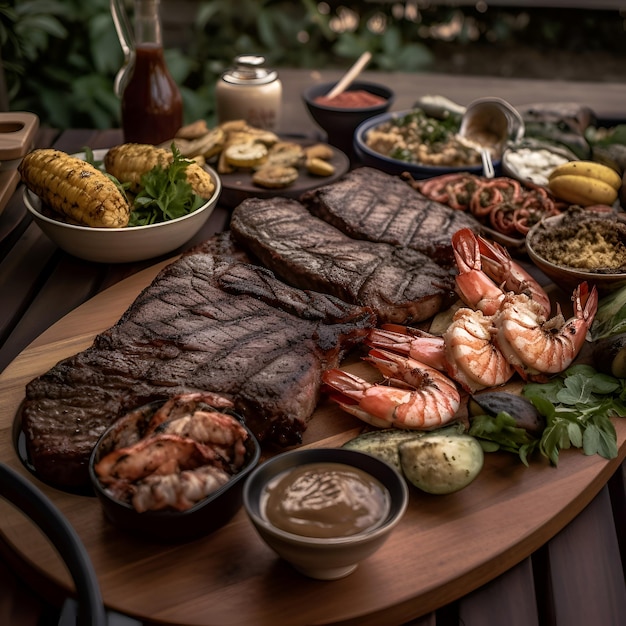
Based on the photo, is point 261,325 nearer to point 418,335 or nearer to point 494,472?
point 418,335

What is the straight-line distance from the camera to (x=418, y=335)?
3182 millimetres

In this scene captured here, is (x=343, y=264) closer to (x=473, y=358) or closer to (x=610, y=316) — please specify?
(x=473, y=358)

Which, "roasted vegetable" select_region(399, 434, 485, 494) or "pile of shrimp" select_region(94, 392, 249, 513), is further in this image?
"roasted vegetable" select_region(399, 434, 485, 494)

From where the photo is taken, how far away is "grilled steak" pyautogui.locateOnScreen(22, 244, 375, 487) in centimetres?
254

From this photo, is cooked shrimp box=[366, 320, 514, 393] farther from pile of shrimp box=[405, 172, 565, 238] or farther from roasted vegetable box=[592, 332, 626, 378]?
pile of shrimp box=[405, 172, 565, 238]

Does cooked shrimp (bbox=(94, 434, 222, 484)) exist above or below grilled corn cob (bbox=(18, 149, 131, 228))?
below

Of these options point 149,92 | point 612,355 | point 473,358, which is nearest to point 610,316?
point 612,355

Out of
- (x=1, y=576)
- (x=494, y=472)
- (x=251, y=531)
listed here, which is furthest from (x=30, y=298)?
(x=494, y=472)

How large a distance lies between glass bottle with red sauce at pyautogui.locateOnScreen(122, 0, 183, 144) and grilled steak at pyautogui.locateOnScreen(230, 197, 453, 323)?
112 centimetres

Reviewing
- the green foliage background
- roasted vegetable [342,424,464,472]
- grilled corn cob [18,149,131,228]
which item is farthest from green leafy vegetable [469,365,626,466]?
the green foliage background

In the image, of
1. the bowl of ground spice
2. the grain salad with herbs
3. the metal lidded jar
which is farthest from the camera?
the metal lidded jar

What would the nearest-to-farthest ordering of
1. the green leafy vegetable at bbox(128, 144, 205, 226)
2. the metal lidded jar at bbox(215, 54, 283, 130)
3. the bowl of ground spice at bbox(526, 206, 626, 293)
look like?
the bowl of ground spice at bbox(526, 206, 626, 293), the green leafy vegetable at bbox(128, 144, 205, 226), the metal lidded jar at bbox(215, 54, 283, 130)

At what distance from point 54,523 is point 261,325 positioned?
1.26 meters

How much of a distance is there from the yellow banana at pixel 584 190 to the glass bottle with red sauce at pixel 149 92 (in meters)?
2.26
